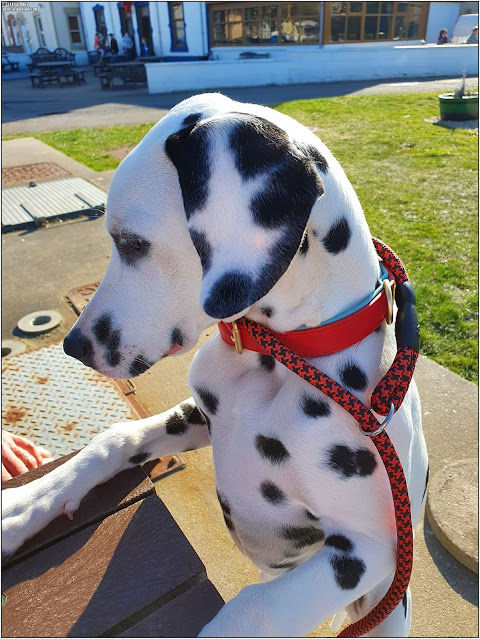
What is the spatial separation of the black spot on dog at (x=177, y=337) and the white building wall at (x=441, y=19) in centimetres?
4011

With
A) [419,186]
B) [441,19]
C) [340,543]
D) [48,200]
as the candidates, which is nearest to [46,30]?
[441,19]

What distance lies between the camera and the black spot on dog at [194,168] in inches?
50.3

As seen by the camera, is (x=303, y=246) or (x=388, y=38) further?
(x=388, y=38)

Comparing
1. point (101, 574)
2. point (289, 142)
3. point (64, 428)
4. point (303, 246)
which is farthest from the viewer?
point (64, 428)

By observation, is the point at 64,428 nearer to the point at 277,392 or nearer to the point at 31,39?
the point at 277,392

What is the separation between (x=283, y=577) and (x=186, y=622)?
1.08 ft

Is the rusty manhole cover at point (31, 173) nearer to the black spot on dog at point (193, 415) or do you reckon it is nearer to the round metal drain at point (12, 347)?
the round metal drain at point (12, 347)

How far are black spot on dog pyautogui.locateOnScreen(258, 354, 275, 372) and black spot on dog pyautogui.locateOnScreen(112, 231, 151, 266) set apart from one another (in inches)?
20.1

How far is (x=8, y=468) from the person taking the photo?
2262 mm

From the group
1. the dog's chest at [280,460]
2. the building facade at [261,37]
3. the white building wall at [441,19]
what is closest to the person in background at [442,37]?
the white building wall at [441,19]

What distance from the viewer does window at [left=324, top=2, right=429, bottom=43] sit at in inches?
1091

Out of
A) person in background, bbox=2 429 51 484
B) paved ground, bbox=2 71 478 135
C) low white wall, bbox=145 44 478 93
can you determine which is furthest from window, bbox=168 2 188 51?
person in background, bbox=2 429 51 484

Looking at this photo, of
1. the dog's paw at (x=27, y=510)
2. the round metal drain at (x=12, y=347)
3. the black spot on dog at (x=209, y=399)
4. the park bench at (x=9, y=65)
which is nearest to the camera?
the dog's paw at (x=27, y=510)

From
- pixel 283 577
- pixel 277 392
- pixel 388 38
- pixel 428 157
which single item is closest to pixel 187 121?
pixel 277 392
